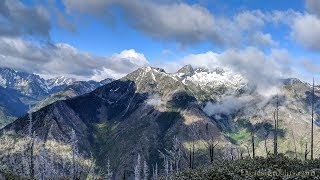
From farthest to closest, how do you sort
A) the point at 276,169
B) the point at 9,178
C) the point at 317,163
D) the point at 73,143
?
the point at 73,143 < the point at 9,178 < the point at 317,163 < the point at 276,169

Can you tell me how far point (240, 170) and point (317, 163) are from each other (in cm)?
1372

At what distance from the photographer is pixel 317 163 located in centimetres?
6303

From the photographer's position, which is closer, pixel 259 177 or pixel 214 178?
pixel 259 177

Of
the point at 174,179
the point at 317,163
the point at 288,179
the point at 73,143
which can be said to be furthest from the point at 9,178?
the point at 73,143

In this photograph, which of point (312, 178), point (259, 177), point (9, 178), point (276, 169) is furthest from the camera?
point (9, 178)

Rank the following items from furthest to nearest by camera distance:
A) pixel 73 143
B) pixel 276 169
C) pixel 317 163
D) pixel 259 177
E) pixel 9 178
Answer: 1. pixel 73 143
2. pixel 9 178
3. pixel 317 163
4. pixel 276 169
5. pixel 259 177

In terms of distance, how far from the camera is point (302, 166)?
61438 millimetres

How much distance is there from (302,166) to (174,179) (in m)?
20.7

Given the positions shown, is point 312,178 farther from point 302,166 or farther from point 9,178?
point 9,178

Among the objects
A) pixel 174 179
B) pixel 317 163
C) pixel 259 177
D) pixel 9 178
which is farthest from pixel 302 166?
pixel 9 178

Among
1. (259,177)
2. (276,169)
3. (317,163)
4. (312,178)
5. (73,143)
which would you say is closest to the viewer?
(312,178)

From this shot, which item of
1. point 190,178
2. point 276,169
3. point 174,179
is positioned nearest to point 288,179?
point 276,169

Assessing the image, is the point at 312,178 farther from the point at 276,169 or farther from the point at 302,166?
the point at 302,166

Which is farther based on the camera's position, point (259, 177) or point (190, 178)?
point (190, 178)
